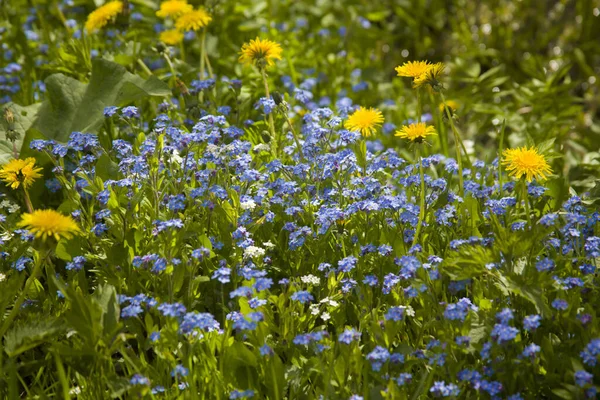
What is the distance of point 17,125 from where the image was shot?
3.18 meters

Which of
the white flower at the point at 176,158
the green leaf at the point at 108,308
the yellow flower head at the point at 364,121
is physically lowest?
the green leaf at the point at 108,308

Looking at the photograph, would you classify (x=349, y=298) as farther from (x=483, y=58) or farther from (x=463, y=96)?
(x=483, y=58)

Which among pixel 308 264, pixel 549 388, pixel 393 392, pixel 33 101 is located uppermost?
pixel 33 101

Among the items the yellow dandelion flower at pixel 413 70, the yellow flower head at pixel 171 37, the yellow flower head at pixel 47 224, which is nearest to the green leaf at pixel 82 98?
the yellow flower head at pixel 171 37

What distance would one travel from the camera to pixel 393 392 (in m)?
1.91

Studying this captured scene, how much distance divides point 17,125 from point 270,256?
1.37 metres

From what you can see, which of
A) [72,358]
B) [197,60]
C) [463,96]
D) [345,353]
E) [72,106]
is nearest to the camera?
[345,353]

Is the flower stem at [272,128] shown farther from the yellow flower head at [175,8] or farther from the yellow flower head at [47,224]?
the yellow flower head at [47,224]

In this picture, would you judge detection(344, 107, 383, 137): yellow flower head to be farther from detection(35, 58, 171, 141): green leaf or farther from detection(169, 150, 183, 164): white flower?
detection(35, 58, 171, 141): green leaf

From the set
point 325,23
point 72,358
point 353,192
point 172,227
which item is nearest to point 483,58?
point 325,23

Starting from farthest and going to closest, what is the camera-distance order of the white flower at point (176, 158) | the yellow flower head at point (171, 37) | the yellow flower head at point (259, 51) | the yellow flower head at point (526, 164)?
the yellow flower head at point (171, 37) < the yellow flower head at point (259, 51) < the white flower at point (176, 158) < the yellow flower head at point (526, 164)

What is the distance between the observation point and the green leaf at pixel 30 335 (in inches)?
79.0

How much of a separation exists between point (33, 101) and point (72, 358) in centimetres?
200

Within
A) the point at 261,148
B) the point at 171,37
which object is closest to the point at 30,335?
the point at 261,148
